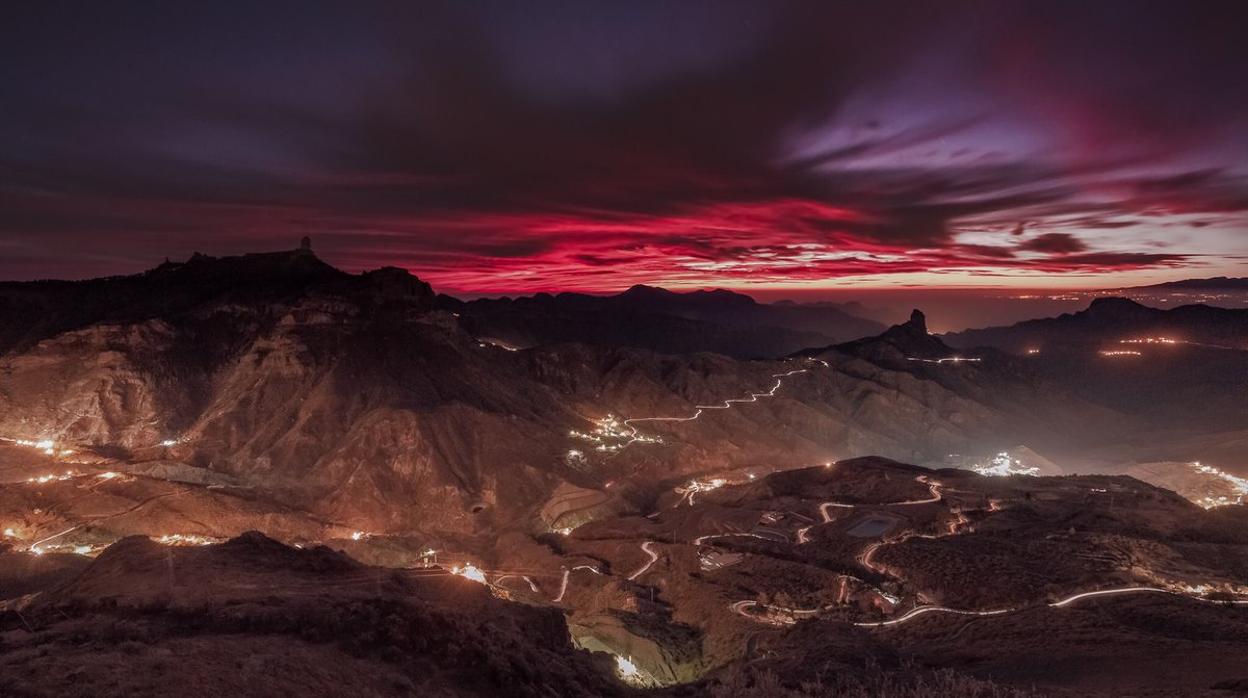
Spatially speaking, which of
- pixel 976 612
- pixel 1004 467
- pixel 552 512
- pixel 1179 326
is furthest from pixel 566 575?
pixel 1179 326

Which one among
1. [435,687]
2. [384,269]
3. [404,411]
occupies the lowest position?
[404,411]

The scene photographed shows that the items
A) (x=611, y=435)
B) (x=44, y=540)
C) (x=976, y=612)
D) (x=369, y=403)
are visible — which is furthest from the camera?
(x=611, y=435)

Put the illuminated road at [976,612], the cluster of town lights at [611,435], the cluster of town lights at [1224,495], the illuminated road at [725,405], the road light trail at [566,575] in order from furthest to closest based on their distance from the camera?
the illuminated road at [725,405]
the cluster of town lights at [611,435]
the cluster of town lights at [1224,495]
the road light trail at [566,575]
the illuminated road at [976,612]

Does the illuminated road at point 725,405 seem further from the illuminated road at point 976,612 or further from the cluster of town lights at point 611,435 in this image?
the illuminated road at point 976,612

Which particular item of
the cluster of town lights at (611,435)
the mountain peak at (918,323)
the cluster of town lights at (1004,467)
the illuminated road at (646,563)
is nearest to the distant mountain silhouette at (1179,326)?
the mountain peak at (918,323)

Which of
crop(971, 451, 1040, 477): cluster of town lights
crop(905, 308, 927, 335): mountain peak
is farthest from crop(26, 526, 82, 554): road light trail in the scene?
crop(905, 308, 927, 335): mountain peak

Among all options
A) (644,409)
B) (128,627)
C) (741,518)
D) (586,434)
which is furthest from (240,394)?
(128,627)

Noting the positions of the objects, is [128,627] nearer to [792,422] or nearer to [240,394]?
[240,394]

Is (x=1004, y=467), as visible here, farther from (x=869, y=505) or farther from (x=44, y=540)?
(x=44, y=540)

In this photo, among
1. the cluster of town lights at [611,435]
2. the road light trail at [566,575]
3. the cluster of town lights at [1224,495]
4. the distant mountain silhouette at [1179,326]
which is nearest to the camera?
the road light trail at [566,575]
